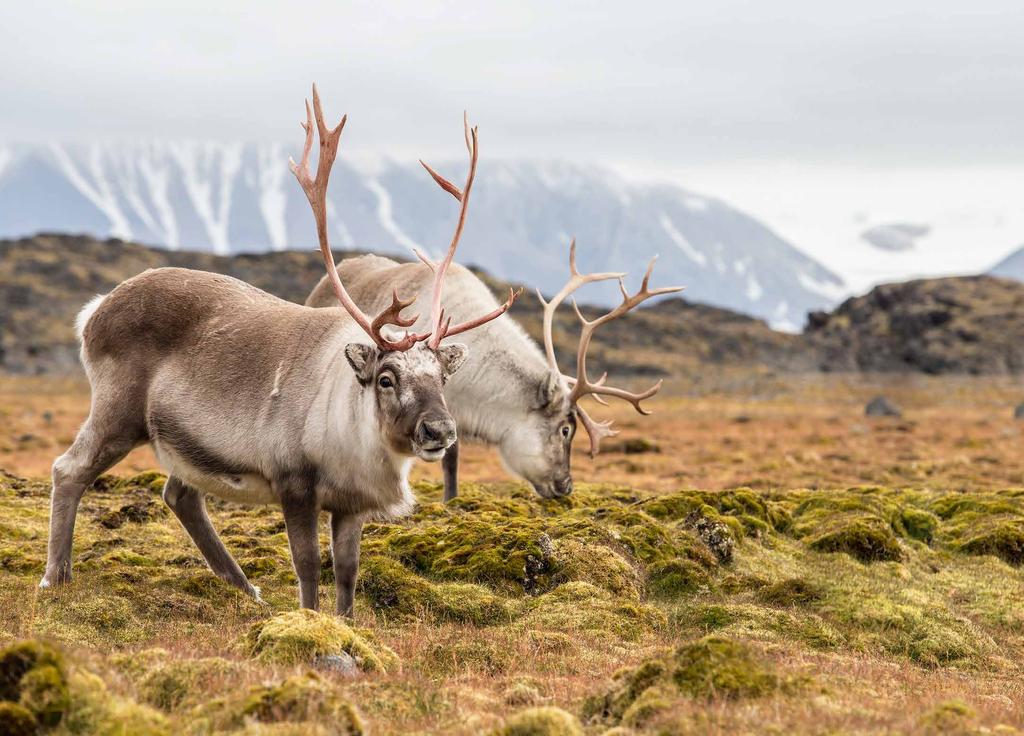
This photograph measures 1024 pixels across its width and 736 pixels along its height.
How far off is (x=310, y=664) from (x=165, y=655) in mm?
1053

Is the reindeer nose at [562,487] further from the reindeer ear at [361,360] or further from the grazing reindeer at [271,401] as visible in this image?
the reindeer ear at [361,360]

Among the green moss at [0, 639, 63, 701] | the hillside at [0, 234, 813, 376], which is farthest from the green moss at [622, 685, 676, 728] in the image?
the hillside at [0, 234, 813, 376]

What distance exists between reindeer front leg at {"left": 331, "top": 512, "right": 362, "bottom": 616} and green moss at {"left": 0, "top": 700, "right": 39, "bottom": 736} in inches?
189

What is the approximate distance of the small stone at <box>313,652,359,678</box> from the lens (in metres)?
8.05

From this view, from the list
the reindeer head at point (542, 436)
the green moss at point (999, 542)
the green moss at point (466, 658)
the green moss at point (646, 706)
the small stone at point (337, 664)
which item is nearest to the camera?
the green moss at point (646, 706)

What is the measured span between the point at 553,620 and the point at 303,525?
9.06ft

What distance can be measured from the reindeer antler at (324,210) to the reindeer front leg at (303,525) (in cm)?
160

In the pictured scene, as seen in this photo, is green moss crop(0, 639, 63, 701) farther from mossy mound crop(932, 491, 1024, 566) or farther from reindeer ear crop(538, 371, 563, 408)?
mossy mound crop(932, 491, 1024, 566)

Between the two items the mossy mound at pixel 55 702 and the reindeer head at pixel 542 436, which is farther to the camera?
the reindeer head at pixel 542 436

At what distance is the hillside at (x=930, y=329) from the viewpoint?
403 feet

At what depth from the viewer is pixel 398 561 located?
12930mm

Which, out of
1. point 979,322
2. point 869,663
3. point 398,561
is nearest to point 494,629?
point 398,561

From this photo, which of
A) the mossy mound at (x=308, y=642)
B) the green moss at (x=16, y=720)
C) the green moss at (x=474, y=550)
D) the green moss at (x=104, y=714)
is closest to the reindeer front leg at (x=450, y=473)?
the green moss at (x=474, y=550)

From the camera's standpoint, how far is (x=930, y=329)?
133 metres
